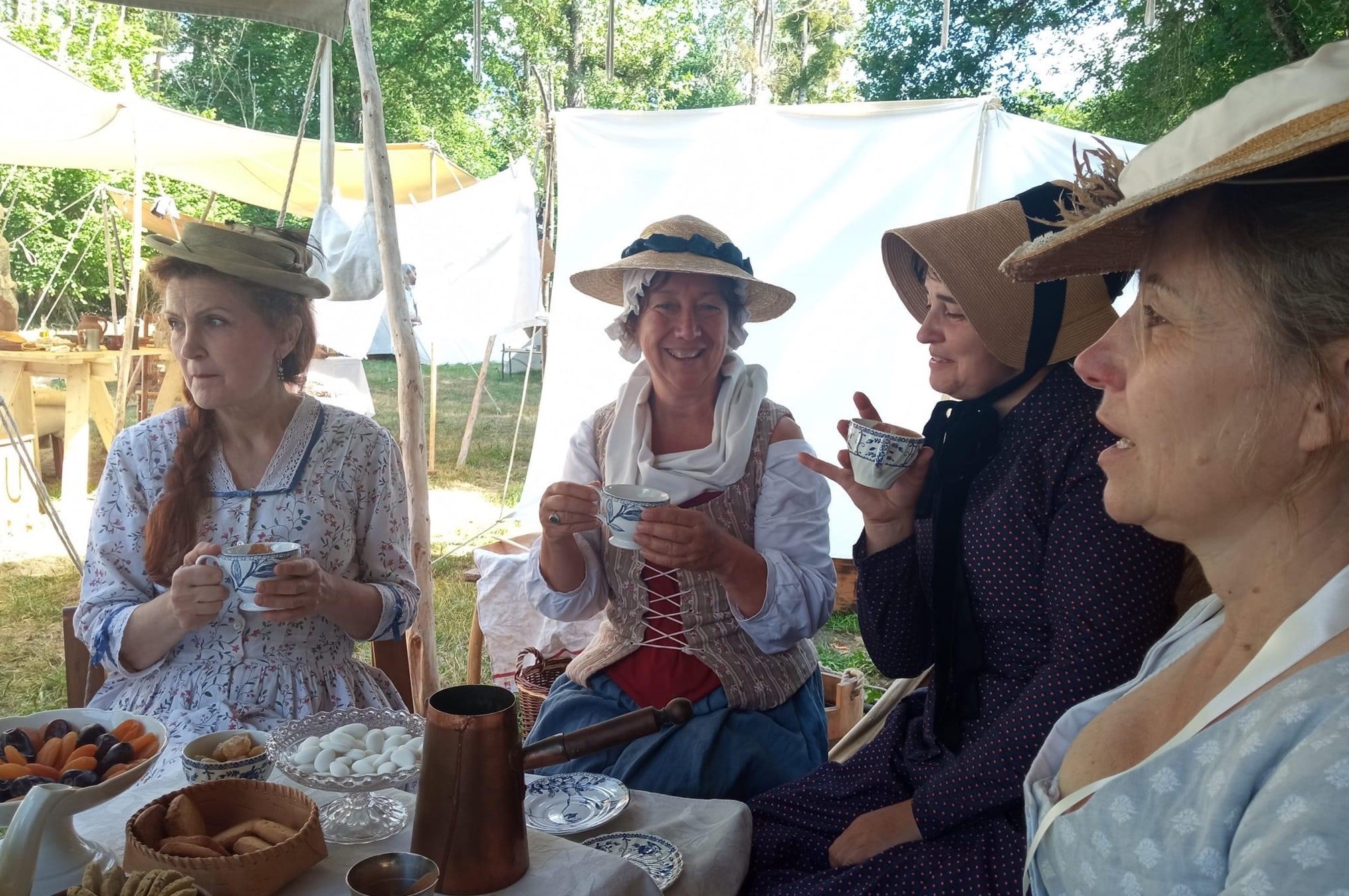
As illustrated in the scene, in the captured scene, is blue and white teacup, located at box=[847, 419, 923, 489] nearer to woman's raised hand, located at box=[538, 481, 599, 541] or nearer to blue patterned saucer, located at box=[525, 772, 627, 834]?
woman's raised hand, located at box=[538, 481, 599, 541]

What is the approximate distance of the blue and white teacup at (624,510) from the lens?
6.68 ft

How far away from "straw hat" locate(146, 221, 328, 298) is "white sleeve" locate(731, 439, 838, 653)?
136 centimetres

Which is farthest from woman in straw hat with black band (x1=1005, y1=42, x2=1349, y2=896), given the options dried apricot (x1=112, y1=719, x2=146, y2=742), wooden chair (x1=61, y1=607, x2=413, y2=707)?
wooden chair (x1=61, y1=607, x2=413, y2=707)

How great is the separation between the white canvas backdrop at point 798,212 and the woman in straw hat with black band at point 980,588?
12.8 feet

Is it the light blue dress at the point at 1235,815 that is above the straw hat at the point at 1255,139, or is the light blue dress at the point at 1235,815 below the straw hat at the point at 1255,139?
below

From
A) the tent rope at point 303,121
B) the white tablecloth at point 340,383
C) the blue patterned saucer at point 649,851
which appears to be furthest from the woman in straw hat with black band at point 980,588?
the white tablecloth at point 340,383

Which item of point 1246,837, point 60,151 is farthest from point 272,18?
point 60,151

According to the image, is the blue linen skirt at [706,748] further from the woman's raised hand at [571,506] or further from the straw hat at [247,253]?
the straw hat at [247,253]

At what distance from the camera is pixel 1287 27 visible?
7.37m

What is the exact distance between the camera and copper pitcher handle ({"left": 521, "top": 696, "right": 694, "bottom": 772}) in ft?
4.04

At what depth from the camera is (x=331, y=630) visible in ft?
7.97

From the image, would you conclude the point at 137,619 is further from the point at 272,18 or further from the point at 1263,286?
the point at 1263,286

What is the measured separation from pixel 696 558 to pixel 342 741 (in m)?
0.92

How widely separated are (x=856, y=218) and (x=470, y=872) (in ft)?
17.2
